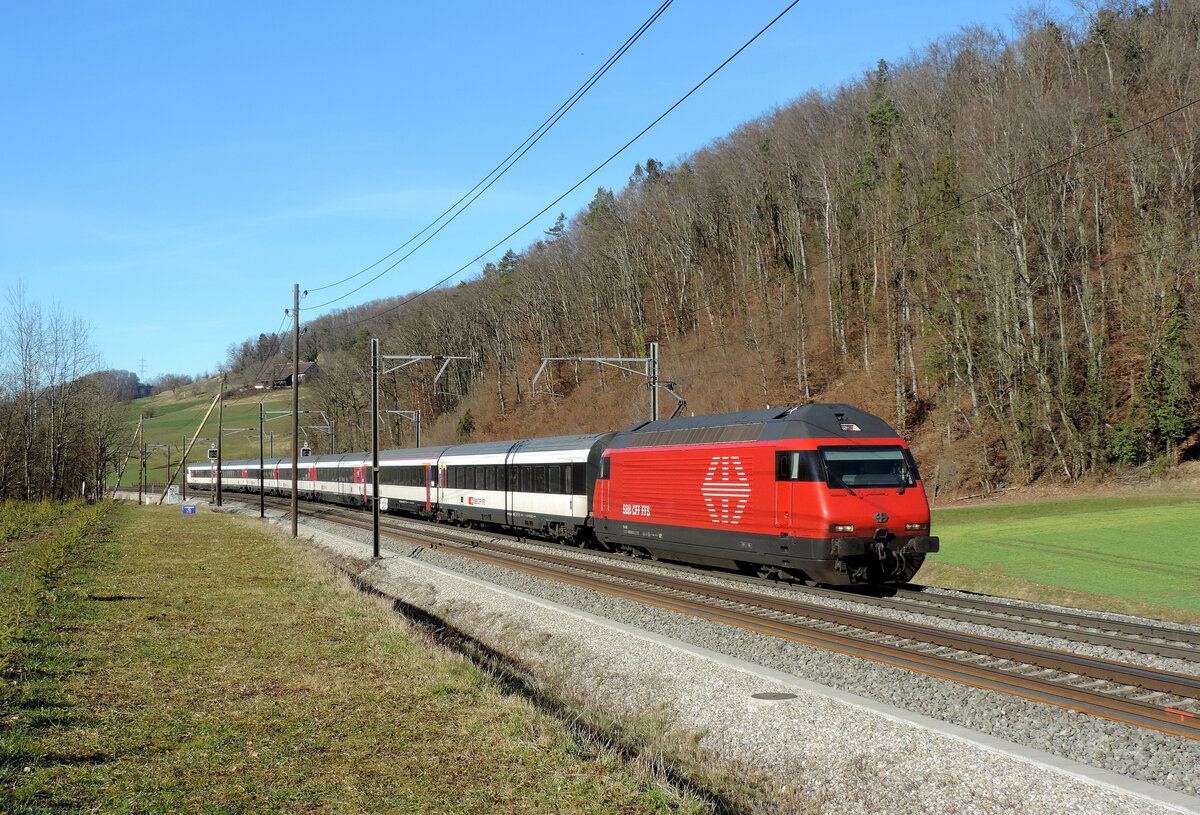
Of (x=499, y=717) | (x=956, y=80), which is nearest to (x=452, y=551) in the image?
(x=499, y=717)

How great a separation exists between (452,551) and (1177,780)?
24.4m

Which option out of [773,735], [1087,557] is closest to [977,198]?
[1087,557]

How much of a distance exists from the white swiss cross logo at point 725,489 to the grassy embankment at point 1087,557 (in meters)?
5.58

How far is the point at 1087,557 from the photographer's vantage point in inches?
839

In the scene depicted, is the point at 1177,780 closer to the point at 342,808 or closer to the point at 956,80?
the point at 342,808

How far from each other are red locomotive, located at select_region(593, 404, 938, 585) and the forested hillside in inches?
991

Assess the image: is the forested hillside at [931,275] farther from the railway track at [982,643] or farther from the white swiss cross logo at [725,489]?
the railway track at [982,643]

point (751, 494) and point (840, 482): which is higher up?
point (840, 482)

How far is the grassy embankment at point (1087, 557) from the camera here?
17.4 meters

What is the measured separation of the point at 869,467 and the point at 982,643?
18.1ft

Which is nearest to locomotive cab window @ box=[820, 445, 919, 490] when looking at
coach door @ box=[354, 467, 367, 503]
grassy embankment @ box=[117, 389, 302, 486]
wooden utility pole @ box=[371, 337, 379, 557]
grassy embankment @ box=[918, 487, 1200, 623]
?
grassy embankment @ box=[918, 487, 1200, 623]

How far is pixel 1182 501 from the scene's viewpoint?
32312mm

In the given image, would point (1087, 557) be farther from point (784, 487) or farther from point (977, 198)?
point (977, 198)

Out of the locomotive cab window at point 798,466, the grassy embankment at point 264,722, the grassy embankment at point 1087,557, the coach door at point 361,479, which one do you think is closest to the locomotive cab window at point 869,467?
the locomotive cab window at point 798,466
